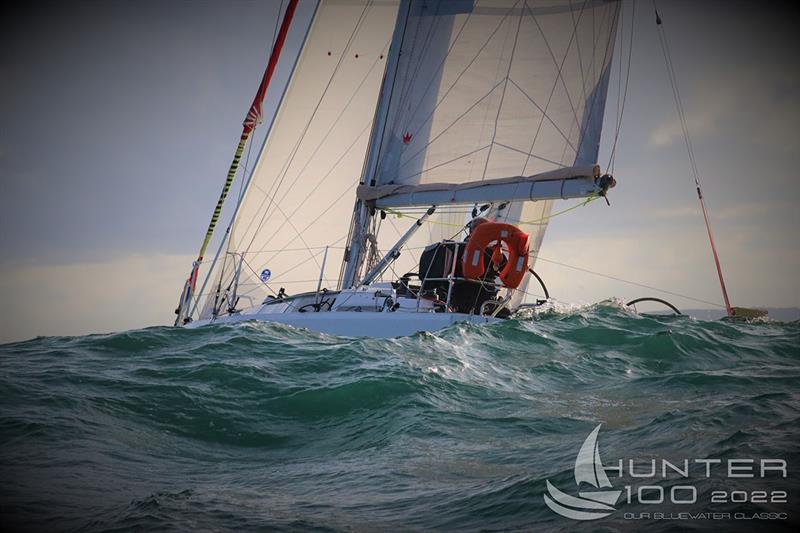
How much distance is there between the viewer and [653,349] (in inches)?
375

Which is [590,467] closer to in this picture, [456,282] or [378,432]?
[378,432]

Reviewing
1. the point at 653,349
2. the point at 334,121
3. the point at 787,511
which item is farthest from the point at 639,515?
the point at 334,121

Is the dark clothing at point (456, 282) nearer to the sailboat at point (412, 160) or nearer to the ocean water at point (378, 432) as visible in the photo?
the sailboat at point (412, 160)

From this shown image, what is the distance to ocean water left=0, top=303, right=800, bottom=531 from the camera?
345cm

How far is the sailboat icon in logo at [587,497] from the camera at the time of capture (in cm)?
330

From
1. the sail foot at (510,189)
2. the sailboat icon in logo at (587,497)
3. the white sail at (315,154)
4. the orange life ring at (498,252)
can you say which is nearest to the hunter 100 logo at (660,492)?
the sailboat icon in logo at (587,497)

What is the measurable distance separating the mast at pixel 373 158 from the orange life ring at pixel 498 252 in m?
4.09

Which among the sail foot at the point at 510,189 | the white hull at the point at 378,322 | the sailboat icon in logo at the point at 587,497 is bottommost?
the sailboat icon in logo at the point at 587,497

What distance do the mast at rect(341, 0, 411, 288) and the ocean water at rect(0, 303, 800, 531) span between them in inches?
265

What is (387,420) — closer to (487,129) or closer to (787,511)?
(787,511)

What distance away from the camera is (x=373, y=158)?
16.5m

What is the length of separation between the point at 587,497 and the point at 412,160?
1302 cm

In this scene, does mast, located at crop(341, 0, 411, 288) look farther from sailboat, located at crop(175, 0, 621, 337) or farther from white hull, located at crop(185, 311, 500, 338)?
white hull, located at crop(185, 311, 500, 338)

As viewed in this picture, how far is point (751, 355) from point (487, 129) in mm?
7981
